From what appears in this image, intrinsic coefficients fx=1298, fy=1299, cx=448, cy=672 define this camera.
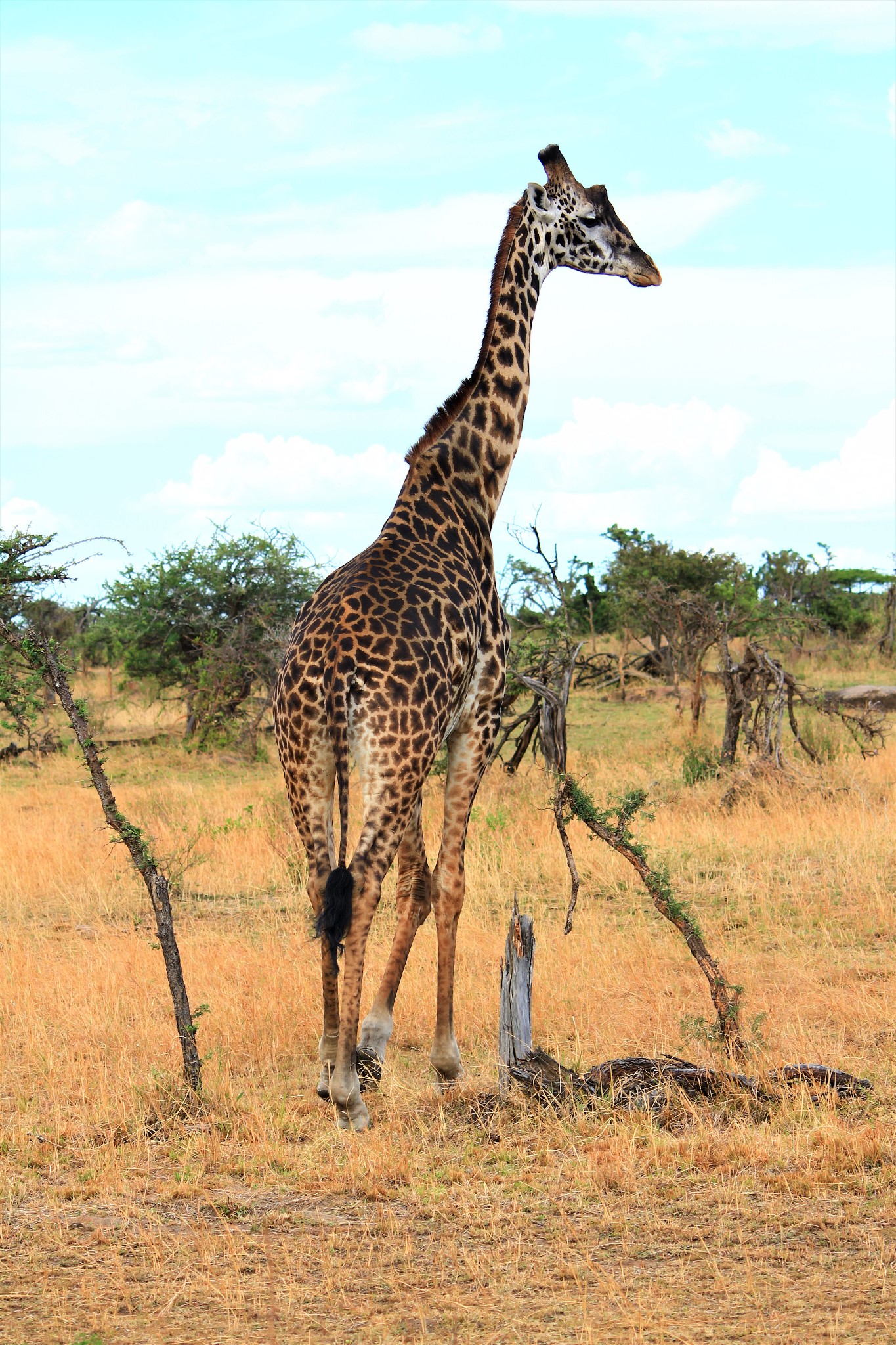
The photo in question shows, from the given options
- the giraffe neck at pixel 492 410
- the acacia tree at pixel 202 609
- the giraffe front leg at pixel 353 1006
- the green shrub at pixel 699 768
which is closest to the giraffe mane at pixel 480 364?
the giraffe neck at pixel 492 410

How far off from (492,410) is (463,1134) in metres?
3.72

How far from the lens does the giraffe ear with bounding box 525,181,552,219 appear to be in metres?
7.41

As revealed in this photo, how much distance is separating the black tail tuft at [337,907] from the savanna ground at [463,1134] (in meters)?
0.85

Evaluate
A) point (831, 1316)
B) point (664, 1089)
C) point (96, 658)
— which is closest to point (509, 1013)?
point (664, 1089)

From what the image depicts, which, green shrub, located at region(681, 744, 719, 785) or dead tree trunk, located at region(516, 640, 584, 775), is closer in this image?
dead tree trunk, located at region(516, 640, 584, 775)

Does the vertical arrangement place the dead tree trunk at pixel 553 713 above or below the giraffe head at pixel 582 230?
below

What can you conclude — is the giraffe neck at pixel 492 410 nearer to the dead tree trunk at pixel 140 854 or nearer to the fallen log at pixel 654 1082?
the dead tree trunk at pixel 140 854

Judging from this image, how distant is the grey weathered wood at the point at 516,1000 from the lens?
5.73m

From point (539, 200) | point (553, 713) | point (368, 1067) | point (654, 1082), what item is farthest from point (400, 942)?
point (553, 713)

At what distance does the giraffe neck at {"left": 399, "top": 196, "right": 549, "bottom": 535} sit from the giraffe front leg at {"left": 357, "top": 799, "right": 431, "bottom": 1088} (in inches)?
65.7

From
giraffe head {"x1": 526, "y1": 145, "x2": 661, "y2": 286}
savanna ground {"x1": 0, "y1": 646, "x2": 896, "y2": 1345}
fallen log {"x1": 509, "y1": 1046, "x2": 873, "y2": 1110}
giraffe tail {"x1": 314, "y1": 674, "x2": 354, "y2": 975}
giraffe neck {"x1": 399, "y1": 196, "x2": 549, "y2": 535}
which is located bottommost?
savanna ground {"x1": 0, "y1": 646, "x2": 896, "y2": 1345}

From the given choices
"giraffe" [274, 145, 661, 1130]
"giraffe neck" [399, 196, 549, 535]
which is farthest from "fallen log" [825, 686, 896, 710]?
"giraffe" [274, 145, 661, 1130]

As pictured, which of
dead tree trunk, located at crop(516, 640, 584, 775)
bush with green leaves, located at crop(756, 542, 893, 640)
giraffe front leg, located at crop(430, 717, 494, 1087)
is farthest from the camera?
bush with green leaves, located at crop(756, 542, 893, 640)

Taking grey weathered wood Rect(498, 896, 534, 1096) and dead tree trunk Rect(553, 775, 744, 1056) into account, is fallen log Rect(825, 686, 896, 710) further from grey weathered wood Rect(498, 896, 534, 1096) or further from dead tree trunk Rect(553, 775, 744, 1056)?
grey weathered wood Rect(498, 896, 534, 1096)
